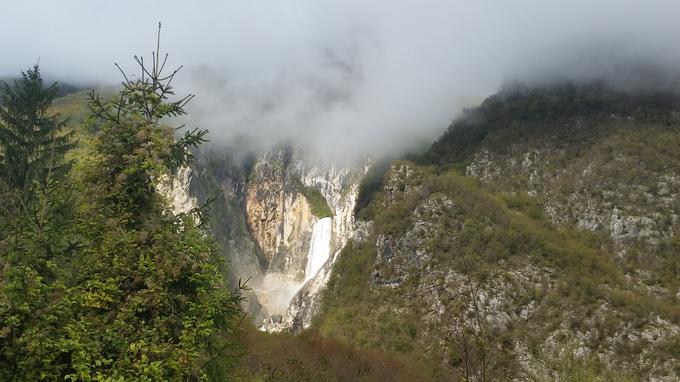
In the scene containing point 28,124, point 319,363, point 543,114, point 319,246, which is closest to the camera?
point 28,124

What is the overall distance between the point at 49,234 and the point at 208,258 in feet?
9.14

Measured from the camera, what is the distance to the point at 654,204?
7306 cm

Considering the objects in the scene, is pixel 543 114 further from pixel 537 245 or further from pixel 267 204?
pixel 267 204

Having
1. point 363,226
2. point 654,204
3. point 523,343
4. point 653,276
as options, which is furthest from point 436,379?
point 363,226

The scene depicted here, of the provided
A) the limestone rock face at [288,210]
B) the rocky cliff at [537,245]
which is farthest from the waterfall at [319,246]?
the rocky cliff at [537,245]

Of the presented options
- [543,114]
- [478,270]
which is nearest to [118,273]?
[478,270]

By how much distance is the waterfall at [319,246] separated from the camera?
149750mm

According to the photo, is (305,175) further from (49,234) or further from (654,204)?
(49,234)

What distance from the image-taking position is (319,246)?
500 feet

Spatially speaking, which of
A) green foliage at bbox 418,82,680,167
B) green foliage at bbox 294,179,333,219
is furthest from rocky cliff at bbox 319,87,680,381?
green foliage at bbox 294,179,333,219

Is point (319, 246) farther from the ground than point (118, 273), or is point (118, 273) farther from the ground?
point (319, 246)

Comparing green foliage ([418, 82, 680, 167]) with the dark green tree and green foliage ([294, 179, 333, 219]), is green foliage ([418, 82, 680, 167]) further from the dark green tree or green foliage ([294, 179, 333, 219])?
the dark green tree

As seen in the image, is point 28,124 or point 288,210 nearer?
point 28,124

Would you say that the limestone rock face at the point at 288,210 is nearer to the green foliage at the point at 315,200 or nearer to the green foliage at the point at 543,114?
the green foliage at the point at 315,200
